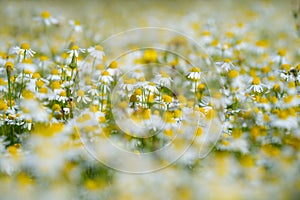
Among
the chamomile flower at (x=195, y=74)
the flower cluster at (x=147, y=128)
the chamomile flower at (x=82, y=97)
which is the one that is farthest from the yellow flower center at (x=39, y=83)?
the chamomile flower at (x=195, y=74)

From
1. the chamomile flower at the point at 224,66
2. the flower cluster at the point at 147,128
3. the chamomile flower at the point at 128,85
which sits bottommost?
the flower cluster at the point at 147,128

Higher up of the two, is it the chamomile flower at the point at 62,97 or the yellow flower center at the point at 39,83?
the yellow flower center at the point at 39,83

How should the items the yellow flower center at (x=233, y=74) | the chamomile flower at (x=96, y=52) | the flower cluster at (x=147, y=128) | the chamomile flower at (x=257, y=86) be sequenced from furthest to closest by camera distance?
the yellow flower center at (x=233, y=74) → the chamomile flower at (x=96, y=52) → the chamomile flower at (x=257, y=86) → the flower cluster at (x=147, y=128)

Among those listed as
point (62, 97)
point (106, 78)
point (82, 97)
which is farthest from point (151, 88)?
point (62, 97)

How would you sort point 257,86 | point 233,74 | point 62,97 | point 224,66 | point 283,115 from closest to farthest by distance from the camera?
point 283,115
point 62,97
point 257,86
point 233,74
point 224,66

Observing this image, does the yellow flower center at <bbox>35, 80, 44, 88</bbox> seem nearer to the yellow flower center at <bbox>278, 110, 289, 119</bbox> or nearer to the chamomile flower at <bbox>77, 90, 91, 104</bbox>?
the chamomile flower at <bbox>77, 90, 91, 104</bbox>

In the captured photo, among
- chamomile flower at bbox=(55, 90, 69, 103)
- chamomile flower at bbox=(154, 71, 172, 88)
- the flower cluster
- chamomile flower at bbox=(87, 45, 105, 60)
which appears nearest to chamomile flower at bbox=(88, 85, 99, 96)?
the flower cluster

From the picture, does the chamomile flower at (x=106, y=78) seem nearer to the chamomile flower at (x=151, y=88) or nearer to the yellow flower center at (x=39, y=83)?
the chamomile flower at (x=151, y=88)

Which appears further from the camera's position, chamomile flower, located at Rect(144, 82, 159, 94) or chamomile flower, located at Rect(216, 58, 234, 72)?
chamomile flower, located at Rect(216, 58, 234, 72)

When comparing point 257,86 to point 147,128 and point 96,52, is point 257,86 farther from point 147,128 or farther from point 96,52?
point 96,52

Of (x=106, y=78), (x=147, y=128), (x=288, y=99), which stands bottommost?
(x=147, y=128)

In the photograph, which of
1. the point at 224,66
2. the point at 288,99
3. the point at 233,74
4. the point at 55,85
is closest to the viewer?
A: the point at 288,99
